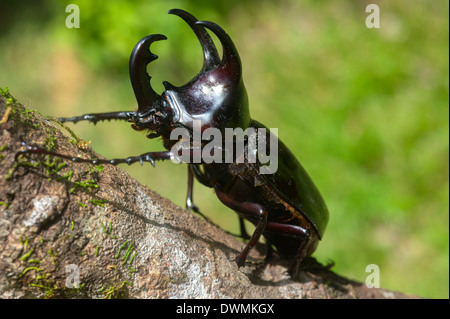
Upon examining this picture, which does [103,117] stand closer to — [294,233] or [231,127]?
[231,127]

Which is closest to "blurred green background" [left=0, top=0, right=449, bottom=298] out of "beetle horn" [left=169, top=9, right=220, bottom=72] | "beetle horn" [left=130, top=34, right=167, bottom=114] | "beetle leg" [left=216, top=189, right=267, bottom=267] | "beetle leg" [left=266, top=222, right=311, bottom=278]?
"beetle horn" [left=130, top=34, right=167, bottom=114]

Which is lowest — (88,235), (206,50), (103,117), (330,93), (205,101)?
(88,235)

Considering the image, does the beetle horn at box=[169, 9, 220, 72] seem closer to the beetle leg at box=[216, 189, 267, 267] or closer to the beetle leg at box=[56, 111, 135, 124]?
the beetle leg at box=[56, 111, 135, 124]

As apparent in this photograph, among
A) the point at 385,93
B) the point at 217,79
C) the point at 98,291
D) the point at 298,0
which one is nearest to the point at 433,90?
the point at 385,93

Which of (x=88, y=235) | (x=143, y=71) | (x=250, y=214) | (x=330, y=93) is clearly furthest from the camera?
(x=330, y=93)

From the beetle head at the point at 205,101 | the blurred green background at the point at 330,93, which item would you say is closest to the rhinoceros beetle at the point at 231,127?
the beetle head at the point at 205,101

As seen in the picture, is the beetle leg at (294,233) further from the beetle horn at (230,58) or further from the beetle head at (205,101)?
the beetle horn at (230,58)

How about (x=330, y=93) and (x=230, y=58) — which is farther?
(x=330, y=93)

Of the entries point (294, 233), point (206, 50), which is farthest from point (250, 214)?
point (206, 50)
